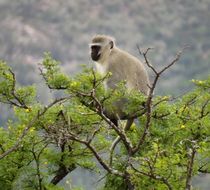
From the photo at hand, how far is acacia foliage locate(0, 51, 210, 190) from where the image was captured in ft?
23.1

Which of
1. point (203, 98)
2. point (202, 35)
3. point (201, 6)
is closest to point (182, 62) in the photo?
point (202, 35)

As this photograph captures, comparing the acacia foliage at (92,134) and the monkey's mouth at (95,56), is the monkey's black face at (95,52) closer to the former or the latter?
the monkey's mouth at (95,56)

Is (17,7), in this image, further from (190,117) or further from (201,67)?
(190,117)

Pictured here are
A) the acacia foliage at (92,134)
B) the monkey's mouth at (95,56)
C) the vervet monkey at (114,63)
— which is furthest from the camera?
the monkey's mouth at (95,56)

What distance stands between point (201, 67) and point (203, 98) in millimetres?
80026

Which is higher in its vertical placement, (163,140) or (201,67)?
(201,67)

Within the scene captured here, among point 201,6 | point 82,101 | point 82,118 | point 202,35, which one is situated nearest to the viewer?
point 82,101

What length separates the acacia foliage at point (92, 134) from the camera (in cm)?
705

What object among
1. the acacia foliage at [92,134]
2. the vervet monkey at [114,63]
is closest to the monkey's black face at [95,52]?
the vervet monkey at [114,63]

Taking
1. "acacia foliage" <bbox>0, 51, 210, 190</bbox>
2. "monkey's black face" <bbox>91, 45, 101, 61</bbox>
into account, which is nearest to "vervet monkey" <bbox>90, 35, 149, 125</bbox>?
"monkey's black face" <bbox>91, 45, 101, 61</bbox>

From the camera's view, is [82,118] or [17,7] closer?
[82,118]

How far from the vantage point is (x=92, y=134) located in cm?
712

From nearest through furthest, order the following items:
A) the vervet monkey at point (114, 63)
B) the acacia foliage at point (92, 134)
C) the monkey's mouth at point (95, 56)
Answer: the acacia foliage at point (92, 134) < the vervet monkey at point (114, 63) < the monkey's mouth at point (95, 56)

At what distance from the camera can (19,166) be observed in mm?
8102
